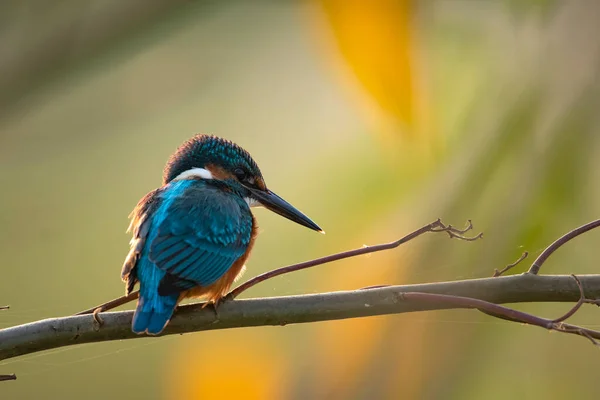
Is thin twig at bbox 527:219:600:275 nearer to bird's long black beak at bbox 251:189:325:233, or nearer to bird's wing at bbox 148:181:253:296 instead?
bird's wing at bbox 148:181:253:296

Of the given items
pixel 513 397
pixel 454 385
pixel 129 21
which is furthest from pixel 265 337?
pixel 129 21

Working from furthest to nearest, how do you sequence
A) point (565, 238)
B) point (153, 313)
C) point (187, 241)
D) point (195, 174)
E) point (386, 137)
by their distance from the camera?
point (195, 174) → point (187, 241) → point (386, 137) → point (153, 313) → point (565, 238)

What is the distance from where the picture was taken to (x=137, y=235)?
186cm

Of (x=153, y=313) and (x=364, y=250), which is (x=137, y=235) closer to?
(x=153, y=313)

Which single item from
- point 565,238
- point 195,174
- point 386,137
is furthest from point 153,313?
point 195,174

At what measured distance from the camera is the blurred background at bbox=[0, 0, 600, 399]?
1.26 m

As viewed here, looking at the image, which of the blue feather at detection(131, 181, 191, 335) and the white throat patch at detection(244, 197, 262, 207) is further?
the white throat patch at detection(244, 197, 262, 207)

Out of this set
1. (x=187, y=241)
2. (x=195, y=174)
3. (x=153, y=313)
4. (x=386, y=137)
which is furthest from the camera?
(x=195, y=174)

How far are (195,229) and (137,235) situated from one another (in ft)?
0.46

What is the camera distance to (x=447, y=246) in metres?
1.54

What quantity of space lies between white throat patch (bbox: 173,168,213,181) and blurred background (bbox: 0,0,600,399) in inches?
9.7

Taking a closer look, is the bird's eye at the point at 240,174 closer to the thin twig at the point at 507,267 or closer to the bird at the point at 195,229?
the bird at the point at 195,229

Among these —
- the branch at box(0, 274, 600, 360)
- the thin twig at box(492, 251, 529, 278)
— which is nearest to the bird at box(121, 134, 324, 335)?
the branch at box(0, 274, 600, 360)

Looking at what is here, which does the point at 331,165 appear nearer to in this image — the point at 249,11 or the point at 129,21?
the point at 249,11
